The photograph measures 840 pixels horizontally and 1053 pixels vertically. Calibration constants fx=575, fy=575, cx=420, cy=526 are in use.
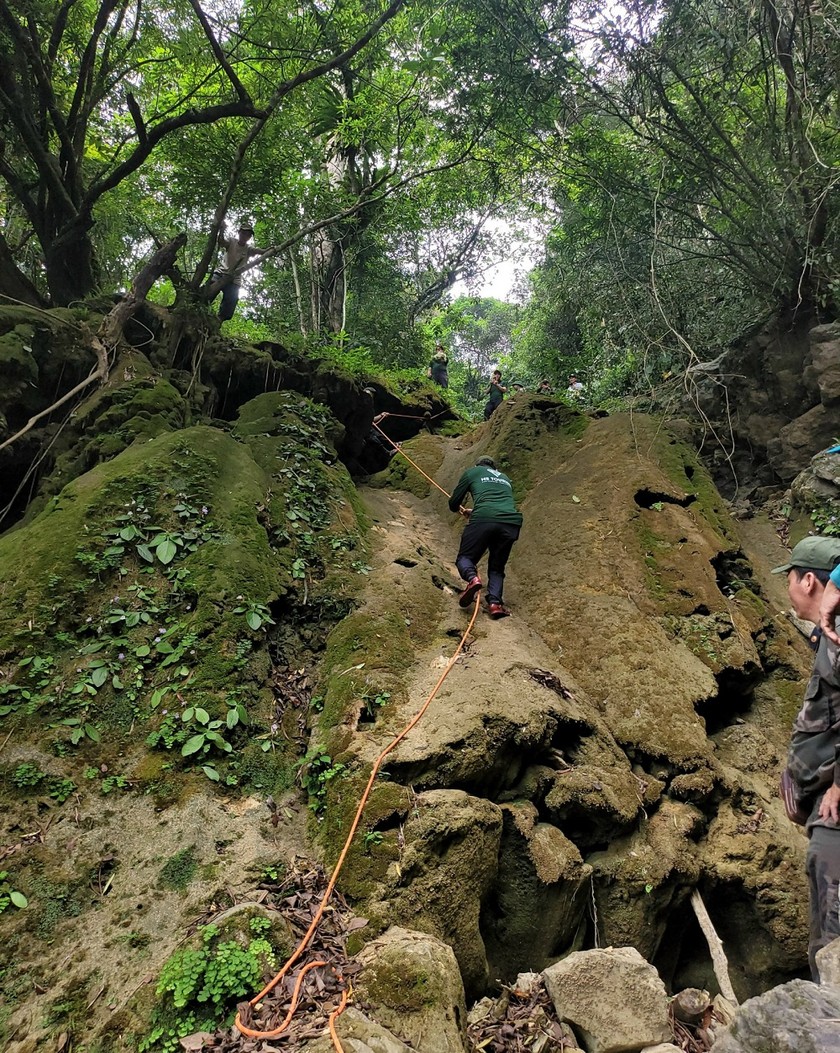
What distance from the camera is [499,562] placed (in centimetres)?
677

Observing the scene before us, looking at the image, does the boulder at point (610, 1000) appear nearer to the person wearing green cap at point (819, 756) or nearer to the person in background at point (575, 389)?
the person wearing green cap at point (819, 756)

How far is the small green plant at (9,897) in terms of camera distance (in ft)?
10.7

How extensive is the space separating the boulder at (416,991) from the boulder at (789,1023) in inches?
51.5

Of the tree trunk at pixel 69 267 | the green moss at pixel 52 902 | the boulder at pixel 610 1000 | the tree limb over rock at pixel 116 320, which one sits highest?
the tree trunk at pixel 69 267

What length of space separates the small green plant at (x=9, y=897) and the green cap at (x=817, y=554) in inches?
195

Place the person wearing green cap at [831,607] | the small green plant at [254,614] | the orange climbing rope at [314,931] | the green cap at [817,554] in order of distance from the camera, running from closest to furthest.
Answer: the orange climbing rope at [314,931], the person wearing green cap at [831,607], the green cap at [817,554], the small green plant at [254,614]

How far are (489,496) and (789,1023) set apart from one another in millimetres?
5326

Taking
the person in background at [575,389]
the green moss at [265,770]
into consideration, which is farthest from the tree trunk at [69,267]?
the person in background at [575,389]

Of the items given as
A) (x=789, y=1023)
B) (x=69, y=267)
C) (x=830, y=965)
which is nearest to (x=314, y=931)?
(x=789, y=1023)

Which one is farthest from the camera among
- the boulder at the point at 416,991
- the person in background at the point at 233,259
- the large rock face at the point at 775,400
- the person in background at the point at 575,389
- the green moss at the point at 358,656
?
the person in background at the point at 575,389

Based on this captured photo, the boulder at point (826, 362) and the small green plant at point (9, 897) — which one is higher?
the boulder at point (826, 362)

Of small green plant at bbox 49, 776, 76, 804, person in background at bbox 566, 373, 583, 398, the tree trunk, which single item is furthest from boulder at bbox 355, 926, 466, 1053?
person in background at bbox 566, 373, 583, 398

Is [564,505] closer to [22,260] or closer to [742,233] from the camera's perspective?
[742,233]

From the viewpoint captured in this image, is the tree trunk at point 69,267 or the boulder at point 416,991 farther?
the tree trunk at point 69,267
